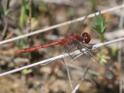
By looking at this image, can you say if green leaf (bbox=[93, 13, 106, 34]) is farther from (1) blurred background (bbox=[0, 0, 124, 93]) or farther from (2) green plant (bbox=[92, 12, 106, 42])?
(1) blurred background (bbox=[0, 0, 124, 93])

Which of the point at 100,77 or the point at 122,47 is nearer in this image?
the point at 100,77

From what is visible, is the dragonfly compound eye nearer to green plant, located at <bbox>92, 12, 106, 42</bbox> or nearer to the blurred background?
green plant, located at <bbox>92, 12, 106, 42</bbox>

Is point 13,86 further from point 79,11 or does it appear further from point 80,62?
point 79,11

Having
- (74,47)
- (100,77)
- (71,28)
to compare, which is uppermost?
(74,47)

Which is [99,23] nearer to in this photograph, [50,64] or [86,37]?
[86,37]

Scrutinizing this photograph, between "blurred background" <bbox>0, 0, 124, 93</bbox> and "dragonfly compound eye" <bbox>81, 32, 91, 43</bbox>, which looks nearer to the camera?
"dragonfly compound eye" <bbox>81, 32, 91, 43</bbox>

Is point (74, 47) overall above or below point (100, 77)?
above

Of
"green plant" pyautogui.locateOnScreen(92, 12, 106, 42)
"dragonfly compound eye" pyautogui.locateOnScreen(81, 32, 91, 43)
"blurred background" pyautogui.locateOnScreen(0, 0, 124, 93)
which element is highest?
"green plant" pyautogui.locateOnScreen(92, 12, 106, 42)

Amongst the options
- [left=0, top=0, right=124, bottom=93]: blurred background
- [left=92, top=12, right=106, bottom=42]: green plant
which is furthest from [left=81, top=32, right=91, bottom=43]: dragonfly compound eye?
[left=0, top=0, right=124, bottom=93]: blurred background

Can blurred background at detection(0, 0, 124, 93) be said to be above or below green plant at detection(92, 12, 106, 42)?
below

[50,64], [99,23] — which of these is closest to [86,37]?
[99,23]

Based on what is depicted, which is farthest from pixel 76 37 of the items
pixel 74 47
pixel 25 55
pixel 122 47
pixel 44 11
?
pixel 44 11
